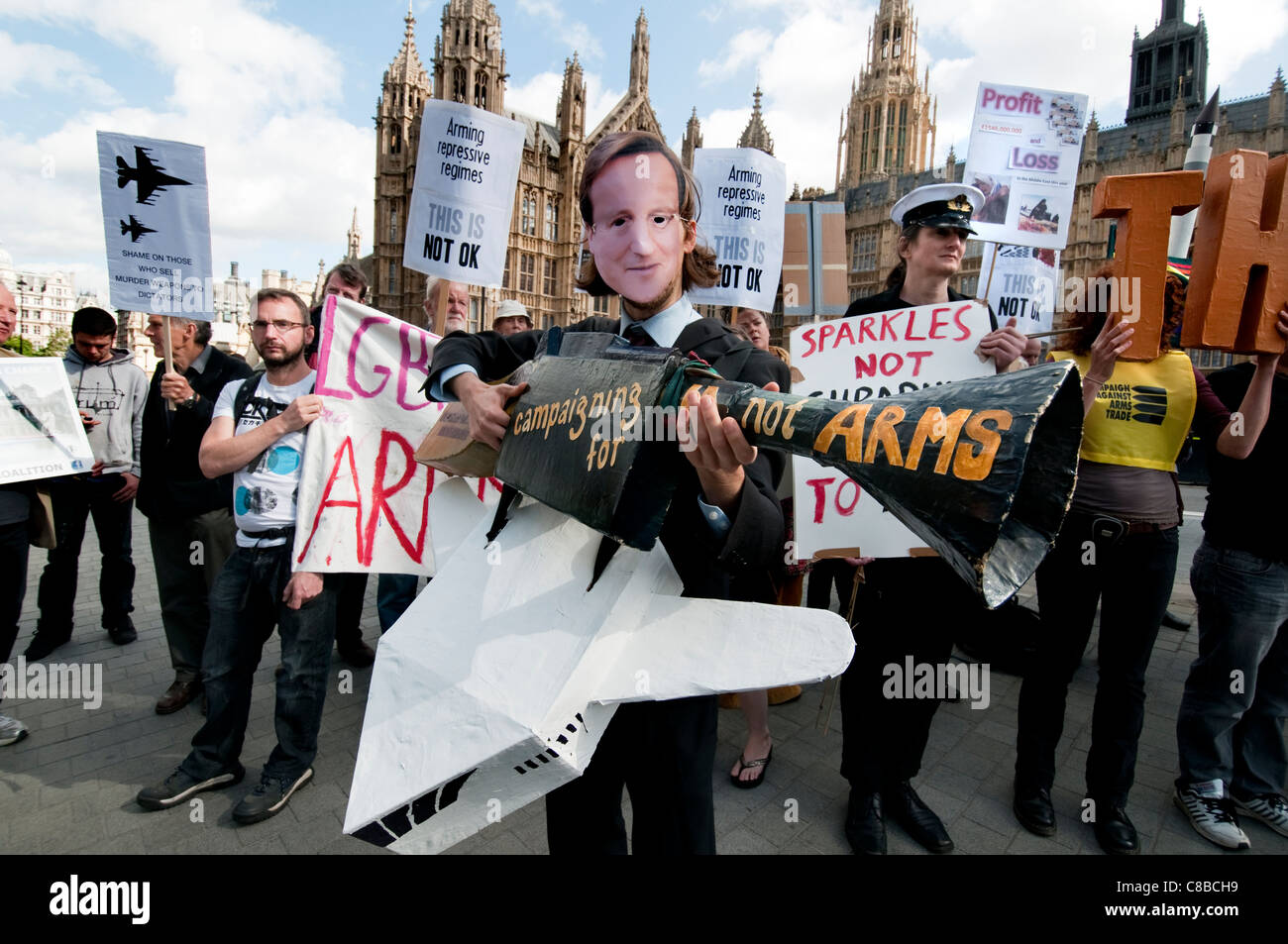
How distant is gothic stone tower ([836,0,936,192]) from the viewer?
64.1 m

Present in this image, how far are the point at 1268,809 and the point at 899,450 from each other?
4137mm

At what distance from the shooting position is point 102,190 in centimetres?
387

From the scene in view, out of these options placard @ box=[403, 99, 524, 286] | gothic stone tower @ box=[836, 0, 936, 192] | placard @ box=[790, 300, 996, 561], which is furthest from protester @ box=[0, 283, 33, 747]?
gothic stone tower @ box=[836, 0, 936, 192]

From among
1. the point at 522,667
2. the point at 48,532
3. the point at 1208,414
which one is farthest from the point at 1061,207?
the point at 48,532

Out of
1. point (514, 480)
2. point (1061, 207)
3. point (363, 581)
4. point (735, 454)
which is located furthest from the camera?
point (363, 581)

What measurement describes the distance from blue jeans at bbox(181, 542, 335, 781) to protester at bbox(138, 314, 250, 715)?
1449 mm

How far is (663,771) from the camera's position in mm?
1631

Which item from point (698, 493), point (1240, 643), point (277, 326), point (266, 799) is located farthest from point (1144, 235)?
point (266, 799)

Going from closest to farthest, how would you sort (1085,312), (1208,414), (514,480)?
1. (514,480)
2. (1085,312)
3. (1208,414)

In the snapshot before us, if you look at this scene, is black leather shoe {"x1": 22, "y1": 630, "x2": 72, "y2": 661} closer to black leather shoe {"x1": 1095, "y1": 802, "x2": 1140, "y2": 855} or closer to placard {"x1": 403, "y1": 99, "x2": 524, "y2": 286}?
placard {"x1": 403, "y1": 99, "x2": 524, "y2": 286}

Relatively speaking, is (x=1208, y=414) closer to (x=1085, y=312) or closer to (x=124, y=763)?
(x=1085, y=312)

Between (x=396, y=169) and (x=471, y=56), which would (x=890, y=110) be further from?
(x=396, y=169)

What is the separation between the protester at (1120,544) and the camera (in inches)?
115

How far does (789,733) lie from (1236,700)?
7.74 feet
